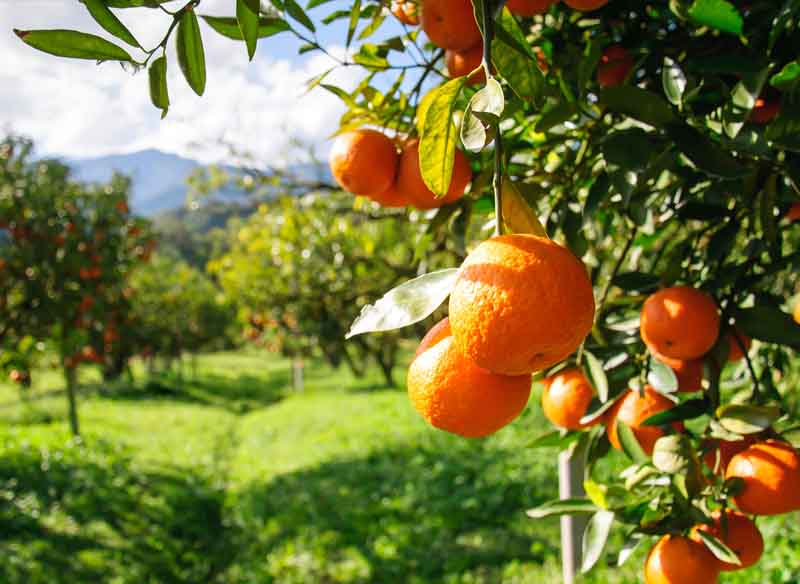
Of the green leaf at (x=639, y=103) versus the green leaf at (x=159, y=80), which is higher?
the green leaf at (x=159, y=80)

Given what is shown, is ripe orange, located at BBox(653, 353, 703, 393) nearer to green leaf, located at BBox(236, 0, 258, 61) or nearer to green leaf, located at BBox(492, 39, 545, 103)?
green leaf, located at BBox(492, 39, 545, 103)

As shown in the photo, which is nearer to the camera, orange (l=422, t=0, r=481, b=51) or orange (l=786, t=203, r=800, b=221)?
orange (l=422, t=0, r=481, b=51)

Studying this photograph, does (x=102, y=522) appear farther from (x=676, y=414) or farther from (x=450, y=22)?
(x=450, y=22)

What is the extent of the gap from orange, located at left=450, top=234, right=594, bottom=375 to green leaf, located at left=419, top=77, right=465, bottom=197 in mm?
88

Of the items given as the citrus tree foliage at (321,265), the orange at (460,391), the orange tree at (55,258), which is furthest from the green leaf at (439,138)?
the orange tree at (55,258)

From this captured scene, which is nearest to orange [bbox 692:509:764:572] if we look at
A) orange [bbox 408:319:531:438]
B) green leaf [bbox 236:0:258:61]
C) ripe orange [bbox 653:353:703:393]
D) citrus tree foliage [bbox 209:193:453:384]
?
ripe orange [bbox 653:353:703:393]

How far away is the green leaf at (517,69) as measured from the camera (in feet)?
1.76

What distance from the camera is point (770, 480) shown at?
30.3 inches

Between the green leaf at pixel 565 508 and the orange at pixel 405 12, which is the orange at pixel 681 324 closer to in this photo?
the green leaf at pixel 565 508

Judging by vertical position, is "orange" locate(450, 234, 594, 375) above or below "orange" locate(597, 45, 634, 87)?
below

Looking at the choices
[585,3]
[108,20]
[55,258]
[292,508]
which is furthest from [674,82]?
[55,258]

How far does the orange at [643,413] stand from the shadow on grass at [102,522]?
367 cm

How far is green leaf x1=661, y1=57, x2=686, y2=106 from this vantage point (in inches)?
33.1

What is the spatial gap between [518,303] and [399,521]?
434 centimetres
